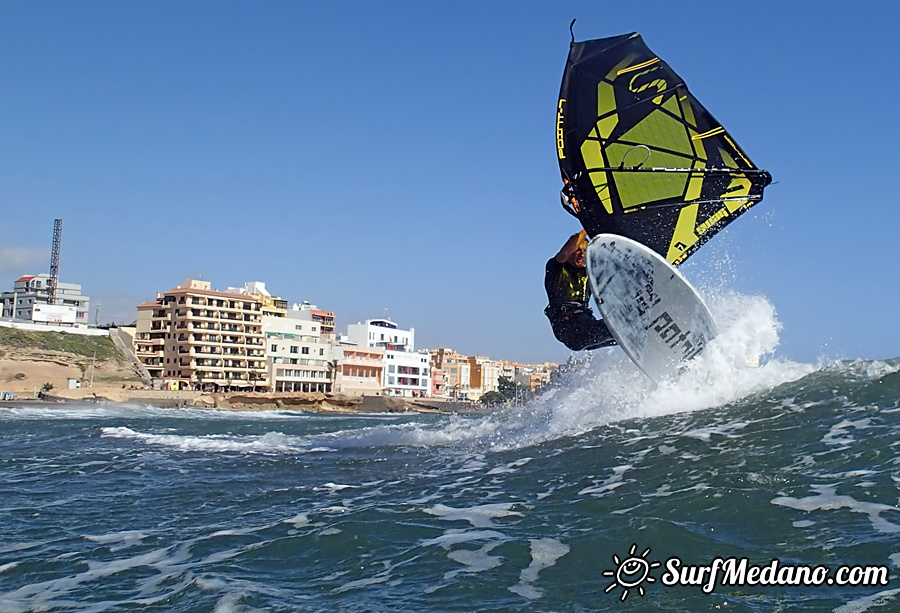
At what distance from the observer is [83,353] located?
86688mm

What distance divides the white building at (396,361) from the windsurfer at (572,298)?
Answer: 87385 mm

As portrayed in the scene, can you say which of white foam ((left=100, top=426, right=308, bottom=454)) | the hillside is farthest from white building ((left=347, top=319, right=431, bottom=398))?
white foam ((left=100, top=426, right=308, bottom=454))

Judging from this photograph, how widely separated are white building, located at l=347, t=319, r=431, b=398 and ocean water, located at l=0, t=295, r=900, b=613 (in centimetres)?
8964

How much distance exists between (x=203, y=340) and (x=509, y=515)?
8513cm

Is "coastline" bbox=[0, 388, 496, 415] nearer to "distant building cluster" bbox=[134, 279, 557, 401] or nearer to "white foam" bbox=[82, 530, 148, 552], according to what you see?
"distant building cluster" bbox=[134, 279, 557, 401]

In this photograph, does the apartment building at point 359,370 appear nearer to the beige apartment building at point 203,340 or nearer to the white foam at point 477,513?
the beige apartment building at point 203,340

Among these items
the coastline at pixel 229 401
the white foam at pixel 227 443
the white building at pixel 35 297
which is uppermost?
the white building at pixel 35 297

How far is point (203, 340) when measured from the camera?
87812 mm

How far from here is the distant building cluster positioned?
287ft

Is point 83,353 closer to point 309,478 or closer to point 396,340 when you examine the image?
point 396,340

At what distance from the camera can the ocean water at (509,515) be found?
5363 mm

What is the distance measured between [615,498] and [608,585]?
2575 mm

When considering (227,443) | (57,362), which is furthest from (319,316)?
(227,443)

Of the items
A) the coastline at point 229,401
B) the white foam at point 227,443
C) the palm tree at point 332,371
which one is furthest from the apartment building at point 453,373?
the white foam at point 227,443
